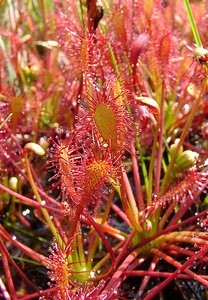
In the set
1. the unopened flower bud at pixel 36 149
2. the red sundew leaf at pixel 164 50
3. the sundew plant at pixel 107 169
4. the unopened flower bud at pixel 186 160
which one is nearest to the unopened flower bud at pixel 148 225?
the sundew plant at pixel 107 169

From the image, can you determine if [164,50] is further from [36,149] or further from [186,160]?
[36,149]

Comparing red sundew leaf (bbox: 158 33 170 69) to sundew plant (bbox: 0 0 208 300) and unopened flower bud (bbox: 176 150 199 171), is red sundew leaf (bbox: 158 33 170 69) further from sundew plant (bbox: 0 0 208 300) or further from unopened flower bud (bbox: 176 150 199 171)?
unopened flower bud (bbox: 176 150 199 171)

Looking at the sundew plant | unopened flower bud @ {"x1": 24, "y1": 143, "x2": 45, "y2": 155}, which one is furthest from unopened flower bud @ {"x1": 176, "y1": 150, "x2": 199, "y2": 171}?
unopened flower bud @ {"x1": 24, "y1": 143, "x2": 45, "y2": 155}

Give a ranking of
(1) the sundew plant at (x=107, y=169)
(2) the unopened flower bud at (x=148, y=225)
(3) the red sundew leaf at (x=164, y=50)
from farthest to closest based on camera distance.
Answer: (3) the red sundew leaf at (x=164, y=50), (2) the unopened flower bud at (x=148, y=225), (1) the sundew plant at (x=107, y=169)

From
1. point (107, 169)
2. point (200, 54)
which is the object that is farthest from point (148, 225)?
point (200, 54)

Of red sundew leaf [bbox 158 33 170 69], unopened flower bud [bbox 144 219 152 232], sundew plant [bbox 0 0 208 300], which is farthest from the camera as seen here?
red sundew leaf [bbox 158 33 170 69]

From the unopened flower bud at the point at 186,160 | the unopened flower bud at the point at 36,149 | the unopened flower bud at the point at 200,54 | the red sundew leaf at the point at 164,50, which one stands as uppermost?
the unopened flower bud at the point at 200,54

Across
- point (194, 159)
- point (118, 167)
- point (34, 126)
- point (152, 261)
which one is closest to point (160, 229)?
point (152, 261)

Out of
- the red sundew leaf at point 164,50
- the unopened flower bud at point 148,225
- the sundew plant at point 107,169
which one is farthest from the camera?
the red sundew leaf at point 164,50

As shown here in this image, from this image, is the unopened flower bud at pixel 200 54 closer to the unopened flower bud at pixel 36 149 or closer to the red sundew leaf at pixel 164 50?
the red sundew leaf at pixel 164 50
